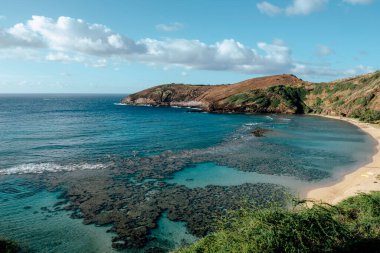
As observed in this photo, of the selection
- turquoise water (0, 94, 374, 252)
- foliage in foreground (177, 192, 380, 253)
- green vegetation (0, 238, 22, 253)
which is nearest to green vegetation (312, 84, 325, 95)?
turquoise water (0, 94, 374, 252)

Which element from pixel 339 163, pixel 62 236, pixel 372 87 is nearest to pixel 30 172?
pixel 62 236

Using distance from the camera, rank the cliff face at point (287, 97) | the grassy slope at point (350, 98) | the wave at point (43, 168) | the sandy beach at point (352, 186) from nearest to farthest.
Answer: the sandy beach at point (352, 186)
the wave at point (43, 168)
the grassy slope at point (350, 98)
the cliff face at point (287, 97)

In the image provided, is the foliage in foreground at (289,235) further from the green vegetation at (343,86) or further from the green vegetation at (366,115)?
the green vegetation at (343,86)

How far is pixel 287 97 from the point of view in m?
132

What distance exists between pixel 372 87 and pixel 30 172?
10479 centimetres

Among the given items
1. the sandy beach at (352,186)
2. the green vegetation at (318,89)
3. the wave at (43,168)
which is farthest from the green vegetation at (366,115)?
the wave at (43,168)

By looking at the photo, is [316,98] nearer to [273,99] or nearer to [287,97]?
[287,97]

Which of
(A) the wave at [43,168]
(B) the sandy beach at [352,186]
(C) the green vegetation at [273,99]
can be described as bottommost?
(A) the wave at [43,168]

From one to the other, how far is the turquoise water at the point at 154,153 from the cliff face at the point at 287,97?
86.1 feet

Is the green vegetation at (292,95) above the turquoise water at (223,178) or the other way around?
above

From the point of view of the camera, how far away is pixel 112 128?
78.6 meters

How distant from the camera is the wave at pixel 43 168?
38759 mm

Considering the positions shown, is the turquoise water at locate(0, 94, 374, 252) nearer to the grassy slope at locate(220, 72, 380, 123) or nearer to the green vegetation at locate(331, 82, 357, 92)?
the grassy slope at locate(220, 72, 380, 123)

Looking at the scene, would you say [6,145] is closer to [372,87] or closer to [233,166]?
[233,166]
